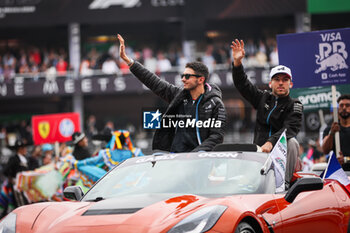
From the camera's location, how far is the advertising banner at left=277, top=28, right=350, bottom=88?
11492 mm

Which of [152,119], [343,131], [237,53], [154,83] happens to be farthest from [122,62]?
[237,53]

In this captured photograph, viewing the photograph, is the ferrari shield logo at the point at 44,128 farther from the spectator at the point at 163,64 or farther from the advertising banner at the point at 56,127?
the spectator at the point at 163,64

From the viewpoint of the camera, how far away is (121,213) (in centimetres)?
582

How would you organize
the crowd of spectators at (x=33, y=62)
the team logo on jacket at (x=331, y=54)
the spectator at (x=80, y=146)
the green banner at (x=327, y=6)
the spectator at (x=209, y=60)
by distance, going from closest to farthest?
1. the team logo on jacket at (x=331, y=54)
2. the spectator at (x=80, y=146)
3. the spectator at (x=209, y=60)
4. the crowd of spectators at (x=33, y=62)
5. the green banner at (x=327, y=6)

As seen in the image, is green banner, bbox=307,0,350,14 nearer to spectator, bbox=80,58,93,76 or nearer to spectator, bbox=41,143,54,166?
spectator, bbox=80,58,93,76

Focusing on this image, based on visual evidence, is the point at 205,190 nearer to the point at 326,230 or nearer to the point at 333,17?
the point at 326,230

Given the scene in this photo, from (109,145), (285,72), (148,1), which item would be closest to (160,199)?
(285,72)

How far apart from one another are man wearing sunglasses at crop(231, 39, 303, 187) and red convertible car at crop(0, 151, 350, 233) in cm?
125

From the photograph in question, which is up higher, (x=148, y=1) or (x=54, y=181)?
(x=148, y=1)

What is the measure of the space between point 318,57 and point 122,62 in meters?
22.4

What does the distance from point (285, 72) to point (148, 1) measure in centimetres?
2744

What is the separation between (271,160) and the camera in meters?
6.88

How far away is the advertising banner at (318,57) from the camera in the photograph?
37.7 feet

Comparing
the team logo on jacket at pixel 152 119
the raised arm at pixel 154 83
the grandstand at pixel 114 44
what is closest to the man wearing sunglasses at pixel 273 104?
the raised arm at pixel 154 83
